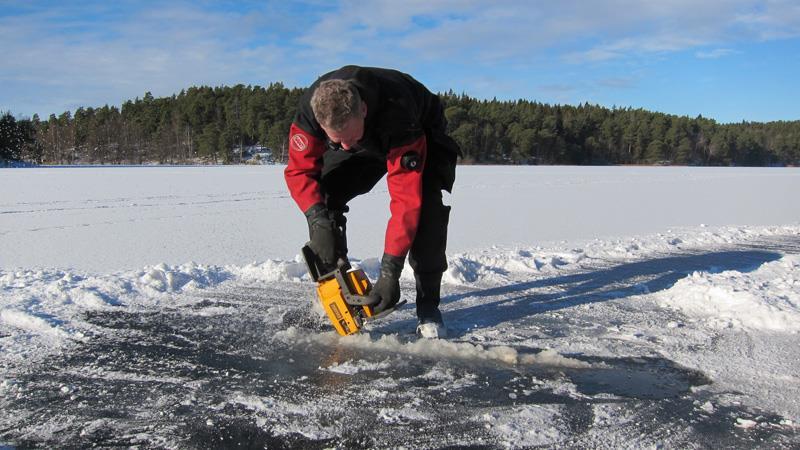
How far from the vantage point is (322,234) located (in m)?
2.94

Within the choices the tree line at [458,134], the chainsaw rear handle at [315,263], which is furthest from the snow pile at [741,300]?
the tree line at [458,134]

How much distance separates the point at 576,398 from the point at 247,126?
59.0 meters

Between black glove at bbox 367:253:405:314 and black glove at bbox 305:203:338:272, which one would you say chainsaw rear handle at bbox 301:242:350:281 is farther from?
black glove at bbox 367:253:405:314

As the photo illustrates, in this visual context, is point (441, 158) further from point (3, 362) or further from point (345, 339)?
point (3, 362)

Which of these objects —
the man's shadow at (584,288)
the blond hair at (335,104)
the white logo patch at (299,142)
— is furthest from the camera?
the man's shadow at (584,288)

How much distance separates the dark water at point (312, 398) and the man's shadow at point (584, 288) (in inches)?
29.9

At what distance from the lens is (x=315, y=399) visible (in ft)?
7.01

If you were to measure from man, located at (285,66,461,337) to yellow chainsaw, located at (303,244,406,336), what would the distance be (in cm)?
6

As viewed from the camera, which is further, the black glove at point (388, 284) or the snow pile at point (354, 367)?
the black glove at point (388, 284)

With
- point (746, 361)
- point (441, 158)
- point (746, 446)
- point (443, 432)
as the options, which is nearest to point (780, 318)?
point (746, 361)

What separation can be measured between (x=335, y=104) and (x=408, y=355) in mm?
1144

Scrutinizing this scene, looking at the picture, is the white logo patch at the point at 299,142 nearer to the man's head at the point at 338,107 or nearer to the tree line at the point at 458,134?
the man's head at the point at 338,107

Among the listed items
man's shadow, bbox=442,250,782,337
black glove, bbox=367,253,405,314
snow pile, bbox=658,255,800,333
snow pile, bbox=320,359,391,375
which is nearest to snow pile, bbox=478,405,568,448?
snow pile, bbox=320,359,391,375

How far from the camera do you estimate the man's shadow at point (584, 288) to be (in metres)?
3.39
